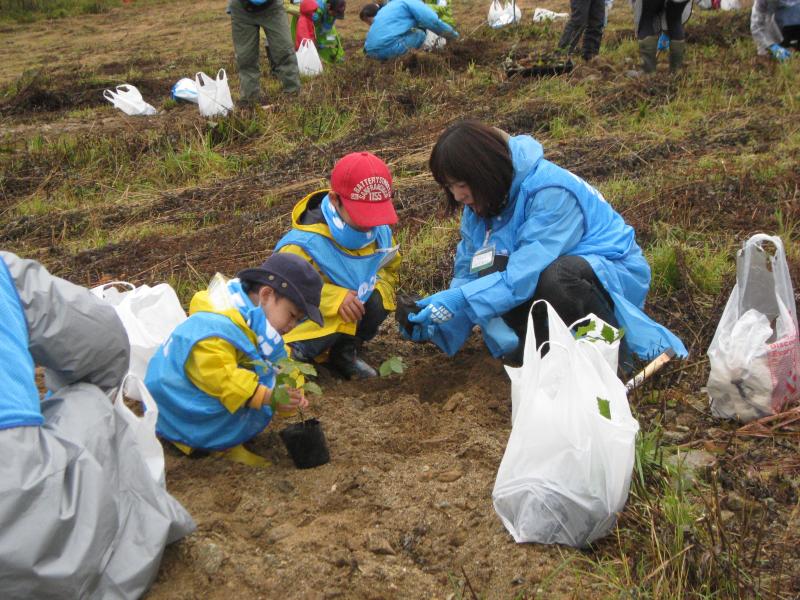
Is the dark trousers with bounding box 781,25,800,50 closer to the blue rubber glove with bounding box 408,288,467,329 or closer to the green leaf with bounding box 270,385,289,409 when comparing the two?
the blue rubber glove with bounding box 408,288,467,329

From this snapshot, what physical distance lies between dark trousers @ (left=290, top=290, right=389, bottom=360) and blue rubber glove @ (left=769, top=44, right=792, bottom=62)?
5.84 meters

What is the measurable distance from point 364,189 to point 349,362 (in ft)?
2.45

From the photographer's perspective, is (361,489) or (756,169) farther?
(756,169)

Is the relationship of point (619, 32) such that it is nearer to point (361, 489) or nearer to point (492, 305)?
point (492, 305)

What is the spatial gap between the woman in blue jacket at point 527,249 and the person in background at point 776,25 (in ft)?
19.0

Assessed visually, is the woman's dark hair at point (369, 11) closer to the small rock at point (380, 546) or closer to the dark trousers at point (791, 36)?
the dark trousers at point (791, 36)

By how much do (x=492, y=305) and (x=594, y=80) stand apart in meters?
5.05

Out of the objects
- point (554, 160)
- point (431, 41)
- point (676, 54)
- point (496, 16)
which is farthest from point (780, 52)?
point (496, 16)

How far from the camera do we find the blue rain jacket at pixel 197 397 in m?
2.58

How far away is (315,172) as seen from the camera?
593 cm

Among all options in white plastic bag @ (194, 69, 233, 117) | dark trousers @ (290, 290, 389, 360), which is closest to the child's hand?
dark trousers @ (290, 290, 389, 360)

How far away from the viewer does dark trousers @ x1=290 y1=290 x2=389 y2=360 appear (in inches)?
136

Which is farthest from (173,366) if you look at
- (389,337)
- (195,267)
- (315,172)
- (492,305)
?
(315,172)

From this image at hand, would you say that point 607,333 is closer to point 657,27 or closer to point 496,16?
point 657,27
